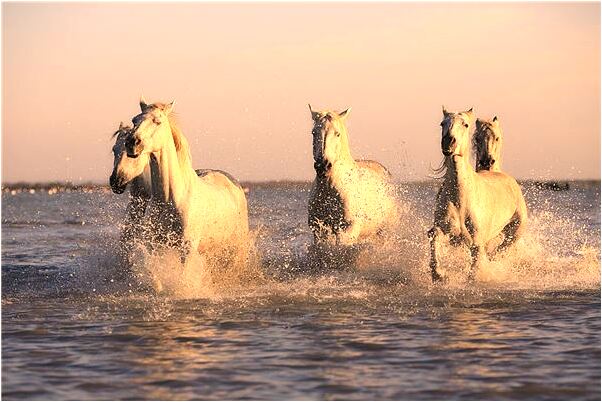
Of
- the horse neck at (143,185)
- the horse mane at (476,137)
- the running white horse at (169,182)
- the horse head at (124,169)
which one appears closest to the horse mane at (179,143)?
the running white horse at (169,182)

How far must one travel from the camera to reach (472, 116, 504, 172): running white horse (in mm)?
13992

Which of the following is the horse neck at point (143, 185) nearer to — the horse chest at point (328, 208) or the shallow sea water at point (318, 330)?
the shallow sea water at point (318, 330)

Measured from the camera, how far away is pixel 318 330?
29.8 ft

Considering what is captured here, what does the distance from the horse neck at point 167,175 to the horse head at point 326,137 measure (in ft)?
6.11

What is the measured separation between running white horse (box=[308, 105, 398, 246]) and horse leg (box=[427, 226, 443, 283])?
1.23 meters

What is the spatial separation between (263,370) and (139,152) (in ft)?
12.0

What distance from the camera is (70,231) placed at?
2966cm

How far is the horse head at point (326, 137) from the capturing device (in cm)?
1206

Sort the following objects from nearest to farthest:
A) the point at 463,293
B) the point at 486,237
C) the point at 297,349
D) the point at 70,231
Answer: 1. the point at 297,349
2. the point at 463,293
3. the point at 486,237
4. the point at 70,231

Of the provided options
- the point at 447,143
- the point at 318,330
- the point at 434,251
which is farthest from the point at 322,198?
the point at 318,330

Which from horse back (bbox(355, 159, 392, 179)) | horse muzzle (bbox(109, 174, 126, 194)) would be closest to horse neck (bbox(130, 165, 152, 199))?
horse muzzle (bbox(109, 174, 126, 194))

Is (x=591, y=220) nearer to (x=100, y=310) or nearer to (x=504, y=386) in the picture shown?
(x=100, y=310)

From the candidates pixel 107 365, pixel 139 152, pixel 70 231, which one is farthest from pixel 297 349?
pixel 70 231

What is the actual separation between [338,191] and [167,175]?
8.04 ft
